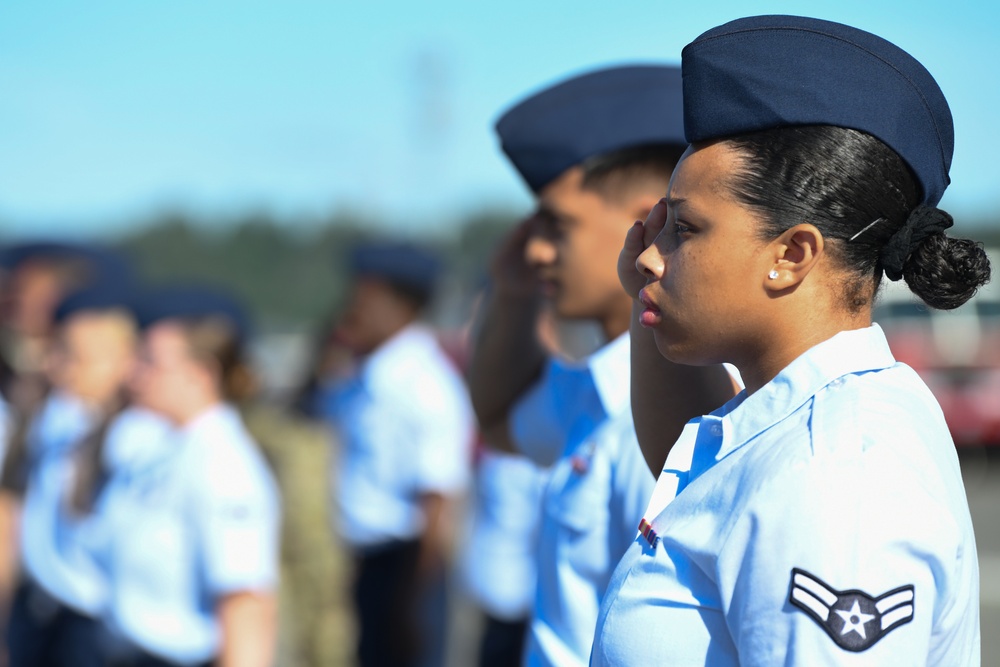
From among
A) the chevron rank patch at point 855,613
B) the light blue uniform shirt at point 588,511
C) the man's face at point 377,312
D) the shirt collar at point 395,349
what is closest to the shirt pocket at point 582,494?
the light blue uniform shirt at point 588,511

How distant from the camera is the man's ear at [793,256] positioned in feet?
4.12

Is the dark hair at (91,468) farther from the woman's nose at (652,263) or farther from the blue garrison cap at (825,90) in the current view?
the blue garrison cap at (825,90)

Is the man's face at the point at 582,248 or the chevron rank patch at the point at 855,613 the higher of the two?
the chevron rank patch at the point at 855,613

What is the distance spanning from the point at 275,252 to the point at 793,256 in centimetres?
3827

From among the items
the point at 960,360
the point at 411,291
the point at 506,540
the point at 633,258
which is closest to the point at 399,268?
the point at 411,291

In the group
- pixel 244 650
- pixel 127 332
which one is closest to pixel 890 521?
pixel 244 650

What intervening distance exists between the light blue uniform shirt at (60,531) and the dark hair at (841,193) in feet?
10.7

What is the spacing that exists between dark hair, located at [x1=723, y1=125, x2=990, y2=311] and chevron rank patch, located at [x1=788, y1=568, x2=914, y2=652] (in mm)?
369

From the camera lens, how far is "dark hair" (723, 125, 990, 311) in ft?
4.12

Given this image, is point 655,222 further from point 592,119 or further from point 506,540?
Answer: point 506,540

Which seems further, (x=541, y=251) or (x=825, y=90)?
(x=541, y=251)

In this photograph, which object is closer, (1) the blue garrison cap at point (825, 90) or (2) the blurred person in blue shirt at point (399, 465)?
(1) the blue garrison cap at point (825, 90)

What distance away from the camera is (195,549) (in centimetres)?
335

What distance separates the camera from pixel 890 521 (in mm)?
1102
